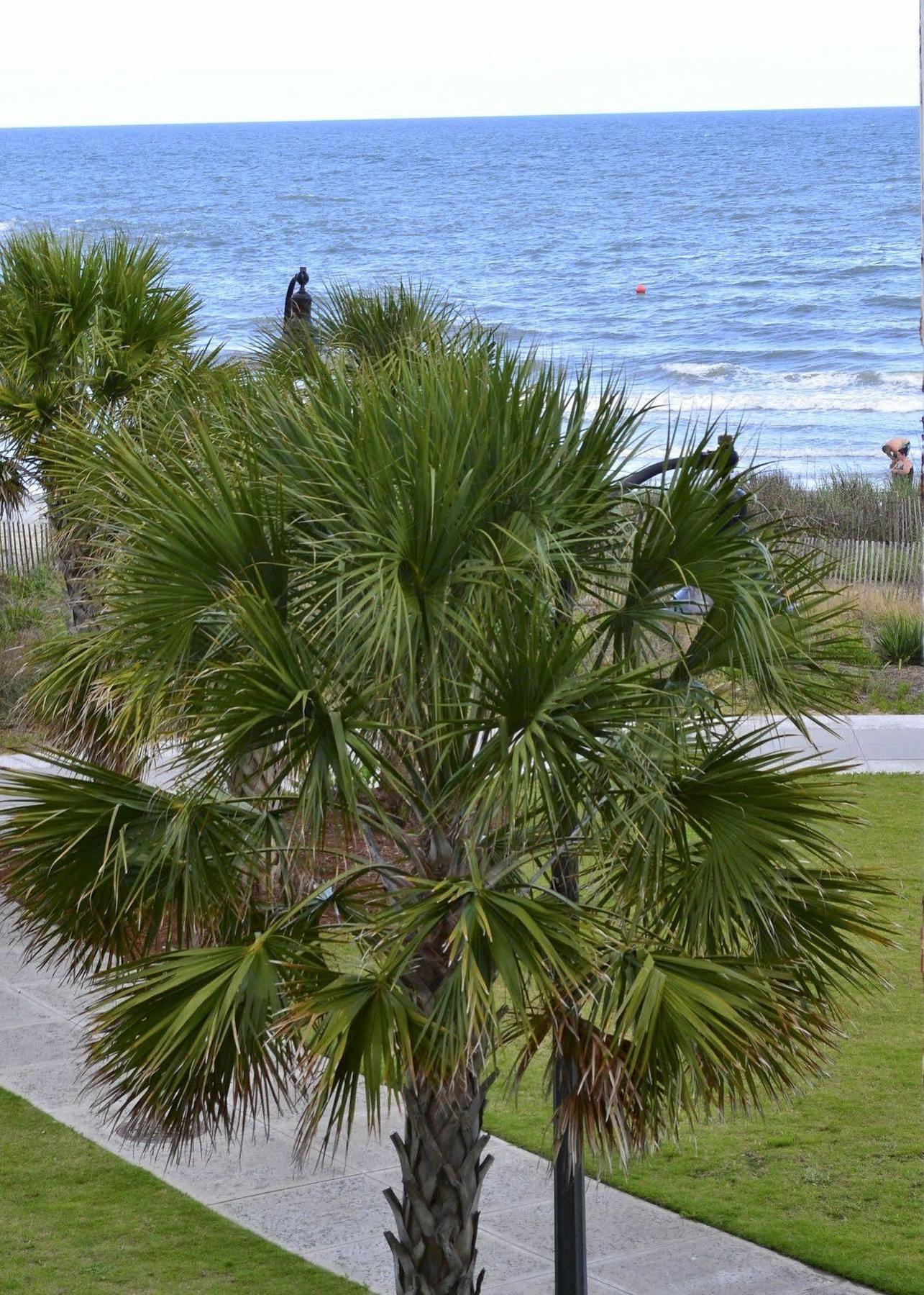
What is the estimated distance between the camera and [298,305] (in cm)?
964

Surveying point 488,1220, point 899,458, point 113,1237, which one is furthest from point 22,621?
point 899,458

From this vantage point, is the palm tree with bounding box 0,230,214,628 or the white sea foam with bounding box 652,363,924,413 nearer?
the palm tree with bounding box 0,230,214,628

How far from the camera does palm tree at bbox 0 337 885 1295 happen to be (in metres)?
4.29

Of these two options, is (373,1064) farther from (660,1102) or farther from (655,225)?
(655,225)

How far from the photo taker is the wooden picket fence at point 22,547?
18.3m

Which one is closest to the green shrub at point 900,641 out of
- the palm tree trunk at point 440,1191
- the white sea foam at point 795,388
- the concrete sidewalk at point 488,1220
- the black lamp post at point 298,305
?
→ the black lamp post at point 298,305

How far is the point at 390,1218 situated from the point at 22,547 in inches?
526

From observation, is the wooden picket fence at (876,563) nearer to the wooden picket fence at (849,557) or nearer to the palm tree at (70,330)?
the wooden picket fence at (849,557)

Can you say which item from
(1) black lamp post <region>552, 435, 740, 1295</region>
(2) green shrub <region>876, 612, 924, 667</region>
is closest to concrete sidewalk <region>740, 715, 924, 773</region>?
(2) green shrub <region>876, 612, 924, 667</region>

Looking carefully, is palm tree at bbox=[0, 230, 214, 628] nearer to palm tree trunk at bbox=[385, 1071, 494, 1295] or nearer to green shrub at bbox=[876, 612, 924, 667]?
palm tree trunk at bbox=[385, 1071, 494, 1295]

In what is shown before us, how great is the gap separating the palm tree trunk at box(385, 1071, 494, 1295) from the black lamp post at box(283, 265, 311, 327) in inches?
218

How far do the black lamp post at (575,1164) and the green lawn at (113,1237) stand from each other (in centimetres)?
110

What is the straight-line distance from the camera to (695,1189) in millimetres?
6895

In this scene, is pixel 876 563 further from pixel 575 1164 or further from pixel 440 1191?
pixel 440 1191
